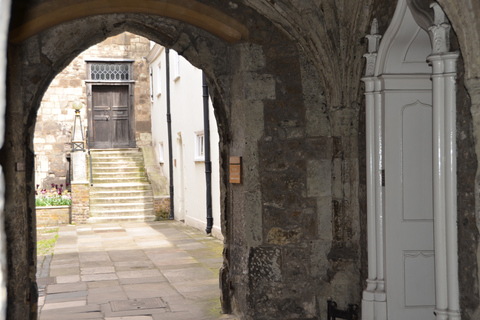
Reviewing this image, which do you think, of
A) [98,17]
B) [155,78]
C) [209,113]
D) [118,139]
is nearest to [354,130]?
[98,17]

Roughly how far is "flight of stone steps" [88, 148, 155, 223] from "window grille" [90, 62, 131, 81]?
2172 mm

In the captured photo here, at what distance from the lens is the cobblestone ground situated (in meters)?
6.09

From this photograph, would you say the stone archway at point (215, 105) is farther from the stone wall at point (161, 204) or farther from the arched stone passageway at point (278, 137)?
the stone wall at point (161, 204)

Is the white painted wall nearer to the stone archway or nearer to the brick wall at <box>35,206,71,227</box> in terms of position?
the brick wall at <box>35,206,71,227</box>

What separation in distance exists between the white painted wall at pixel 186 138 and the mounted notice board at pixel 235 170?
481 cm

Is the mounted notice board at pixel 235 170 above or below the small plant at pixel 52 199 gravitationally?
above

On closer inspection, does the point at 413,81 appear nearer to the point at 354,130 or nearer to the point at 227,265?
the point at 354,130

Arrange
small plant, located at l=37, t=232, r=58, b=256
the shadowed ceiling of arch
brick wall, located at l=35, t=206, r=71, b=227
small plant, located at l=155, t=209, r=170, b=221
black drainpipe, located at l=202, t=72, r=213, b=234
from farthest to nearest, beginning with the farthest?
small plant, located at l=155, t=209, r=170, b=221 → brick wall, located at l=35, t=206, r=71, b=227 → black drainpipe, located at l=202, t=72, r=213, b=234 → small plant, located at l=37, t=232, r=58, b=256 → the shadowed ceiling of arch

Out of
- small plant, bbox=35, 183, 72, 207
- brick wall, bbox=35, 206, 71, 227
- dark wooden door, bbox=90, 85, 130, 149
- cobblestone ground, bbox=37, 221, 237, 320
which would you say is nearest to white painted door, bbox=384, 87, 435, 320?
cobblestone ground, bbox=37, 221, 237, 320

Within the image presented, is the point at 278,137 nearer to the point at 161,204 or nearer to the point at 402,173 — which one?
the point at 402,173

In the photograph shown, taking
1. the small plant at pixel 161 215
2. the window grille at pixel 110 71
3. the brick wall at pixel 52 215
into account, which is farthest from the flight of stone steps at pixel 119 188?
the window grille at pixel 110 71

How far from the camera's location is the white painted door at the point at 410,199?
468 centimetres

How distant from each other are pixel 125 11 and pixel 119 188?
35.3ft

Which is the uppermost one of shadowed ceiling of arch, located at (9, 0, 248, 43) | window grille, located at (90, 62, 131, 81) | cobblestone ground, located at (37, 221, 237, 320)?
window grille, located at (90, 62, 131, 81)
